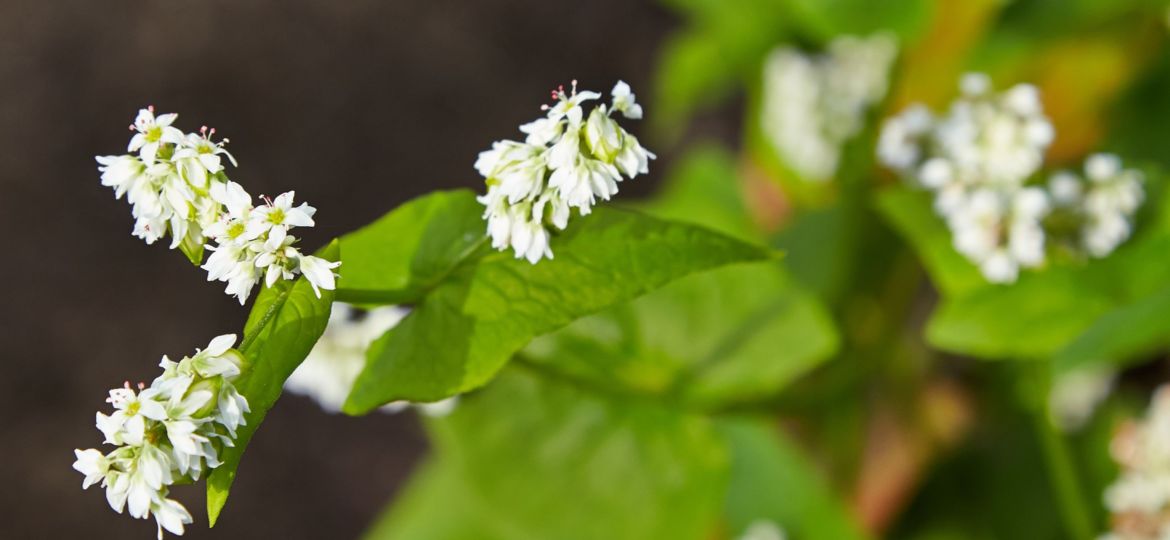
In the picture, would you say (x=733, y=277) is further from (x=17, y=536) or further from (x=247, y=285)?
(x=17, y=536)

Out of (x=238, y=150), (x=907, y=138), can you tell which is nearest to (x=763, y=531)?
(x=907, y=138)

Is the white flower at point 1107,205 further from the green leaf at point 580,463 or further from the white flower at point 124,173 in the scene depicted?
the white flower at point 124,173

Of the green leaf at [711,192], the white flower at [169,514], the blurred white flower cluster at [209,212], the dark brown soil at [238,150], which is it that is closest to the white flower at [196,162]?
the blurred white flower cluster at [209,212]

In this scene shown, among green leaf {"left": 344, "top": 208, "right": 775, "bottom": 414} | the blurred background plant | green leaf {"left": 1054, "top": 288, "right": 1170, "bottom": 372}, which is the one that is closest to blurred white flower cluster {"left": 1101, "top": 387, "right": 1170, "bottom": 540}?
the blurred background plant

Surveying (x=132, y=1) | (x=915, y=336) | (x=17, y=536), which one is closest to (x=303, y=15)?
(x=132, y=1)

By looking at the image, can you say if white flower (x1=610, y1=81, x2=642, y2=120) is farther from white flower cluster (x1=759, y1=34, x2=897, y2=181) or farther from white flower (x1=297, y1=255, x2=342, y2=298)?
white flower cluster (x1=759, y1=34, x2=897, y2=181)
